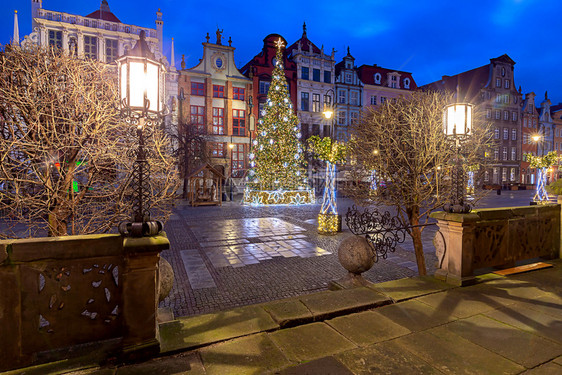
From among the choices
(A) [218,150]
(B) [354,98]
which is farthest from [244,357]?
Result: (B) [354,98]

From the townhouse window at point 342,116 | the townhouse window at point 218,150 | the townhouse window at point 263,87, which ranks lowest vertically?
the townhouse window at point 218,150

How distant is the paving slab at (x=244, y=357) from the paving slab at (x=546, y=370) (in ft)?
7.09

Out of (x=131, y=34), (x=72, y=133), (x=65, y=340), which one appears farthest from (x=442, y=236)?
(x=131, y=34)

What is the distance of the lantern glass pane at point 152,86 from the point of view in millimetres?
3508

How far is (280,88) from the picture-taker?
22.8m

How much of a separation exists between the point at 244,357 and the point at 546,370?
2.71 metres

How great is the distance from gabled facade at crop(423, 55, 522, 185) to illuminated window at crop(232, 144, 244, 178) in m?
32.6

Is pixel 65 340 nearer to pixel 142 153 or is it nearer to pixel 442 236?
pixel 142 153

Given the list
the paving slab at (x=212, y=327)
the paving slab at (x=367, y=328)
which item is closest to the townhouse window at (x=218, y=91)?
the paving slab at (x=212, y=327)

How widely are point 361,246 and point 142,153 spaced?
4.02 m

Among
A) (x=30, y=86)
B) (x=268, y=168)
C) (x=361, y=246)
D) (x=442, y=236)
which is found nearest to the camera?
(x=30, y=86)

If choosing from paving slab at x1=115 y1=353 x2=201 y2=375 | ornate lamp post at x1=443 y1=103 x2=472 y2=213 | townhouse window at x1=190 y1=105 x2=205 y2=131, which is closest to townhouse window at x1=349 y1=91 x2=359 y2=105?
townhouse window at x1=190 y1=105 x2=205 y2=131

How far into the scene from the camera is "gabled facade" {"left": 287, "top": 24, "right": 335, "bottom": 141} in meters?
38.4

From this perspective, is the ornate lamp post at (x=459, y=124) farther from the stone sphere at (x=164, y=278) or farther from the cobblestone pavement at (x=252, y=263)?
the stone sphere at (x=164, y=278)
